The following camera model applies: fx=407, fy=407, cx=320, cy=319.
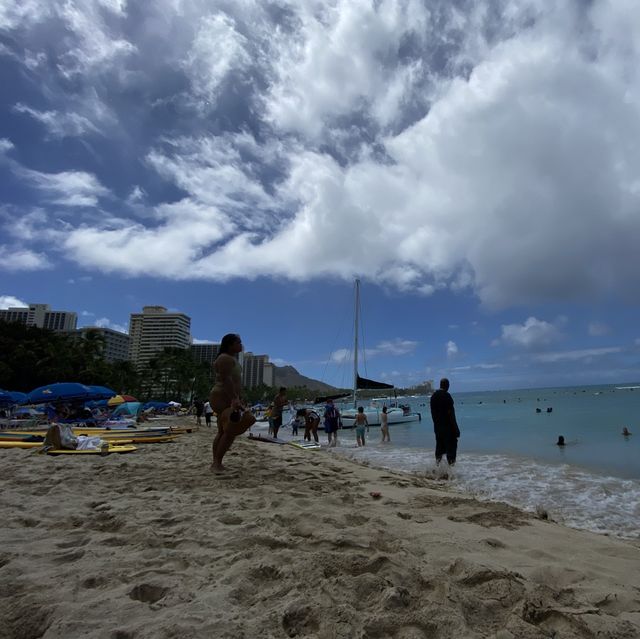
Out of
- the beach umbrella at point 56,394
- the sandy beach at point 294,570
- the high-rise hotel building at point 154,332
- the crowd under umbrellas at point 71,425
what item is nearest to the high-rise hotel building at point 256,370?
the high-rise hotel building at point 154,332

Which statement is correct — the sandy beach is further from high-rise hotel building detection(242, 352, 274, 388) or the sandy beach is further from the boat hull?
high-rise hotel building detection(242, 352, 274, 388)

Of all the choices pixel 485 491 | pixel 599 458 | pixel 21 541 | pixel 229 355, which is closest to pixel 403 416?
pixel 599 458

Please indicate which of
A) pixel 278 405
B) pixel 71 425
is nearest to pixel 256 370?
pixel 278 405

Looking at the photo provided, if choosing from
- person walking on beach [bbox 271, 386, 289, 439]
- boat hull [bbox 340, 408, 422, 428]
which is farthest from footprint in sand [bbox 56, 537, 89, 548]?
boat hull [bbox 340, 408, 422, 428]

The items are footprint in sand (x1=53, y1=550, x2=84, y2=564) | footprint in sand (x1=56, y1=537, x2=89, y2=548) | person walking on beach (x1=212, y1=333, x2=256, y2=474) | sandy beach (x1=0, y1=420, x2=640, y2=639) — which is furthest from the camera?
person walking on beach (x1=212, y1=333, x2=256, y2=474)

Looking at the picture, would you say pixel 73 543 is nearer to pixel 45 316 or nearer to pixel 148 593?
pixel 148 593

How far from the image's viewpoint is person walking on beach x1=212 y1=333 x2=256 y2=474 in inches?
206

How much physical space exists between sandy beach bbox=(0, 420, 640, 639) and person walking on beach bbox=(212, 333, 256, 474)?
104 cm

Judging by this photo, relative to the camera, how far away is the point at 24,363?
47750mm

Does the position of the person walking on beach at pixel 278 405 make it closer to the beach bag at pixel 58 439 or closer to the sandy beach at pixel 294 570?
the beach bag at pixel 58 439

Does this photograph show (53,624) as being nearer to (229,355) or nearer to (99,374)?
(229,355)

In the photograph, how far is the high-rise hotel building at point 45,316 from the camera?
4387 inches

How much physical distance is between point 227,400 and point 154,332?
440ft

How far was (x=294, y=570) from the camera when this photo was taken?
2348 millimetres
